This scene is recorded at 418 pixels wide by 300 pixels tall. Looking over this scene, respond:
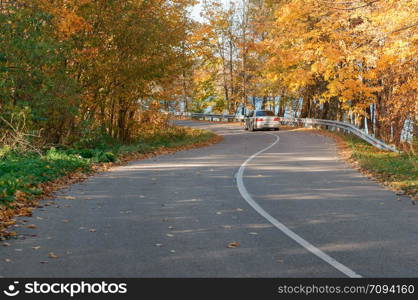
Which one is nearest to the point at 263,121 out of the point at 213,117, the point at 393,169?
the point at 213,117

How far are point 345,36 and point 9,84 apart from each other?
55.6ft

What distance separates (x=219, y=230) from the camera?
8688 mm

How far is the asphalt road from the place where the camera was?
664cm

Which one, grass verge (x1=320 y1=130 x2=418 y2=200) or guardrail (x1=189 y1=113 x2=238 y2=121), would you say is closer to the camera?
grass verge (x1=320 y1=130 x2=418 y2=200)

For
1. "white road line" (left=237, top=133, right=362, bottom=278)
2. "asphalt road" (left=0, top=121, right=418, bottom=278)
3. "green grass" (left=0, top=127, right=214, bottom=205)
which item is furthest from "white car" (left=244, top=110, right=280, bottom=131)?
"white road line" (left=237, top=133, right=362, bottom=278)

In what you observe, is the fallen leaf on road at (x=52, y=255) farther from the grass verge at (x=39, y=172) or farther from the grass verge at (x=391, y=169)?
the grass verge at (x=391, y=169)

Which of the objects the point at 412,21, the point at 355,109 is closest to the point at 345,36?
the point at 355,109

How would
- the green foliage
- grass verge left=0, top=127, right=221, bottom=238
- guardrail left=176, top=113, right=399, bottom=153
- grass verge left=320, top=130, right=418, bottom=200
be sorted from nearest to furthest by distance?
grass verge left=0, top=127, right=221, bottom=238 → grass verge left=320, top=130, right=418, bottom=200 → the green foliage → guardrail left=176, top=113, right=399, bottom=153

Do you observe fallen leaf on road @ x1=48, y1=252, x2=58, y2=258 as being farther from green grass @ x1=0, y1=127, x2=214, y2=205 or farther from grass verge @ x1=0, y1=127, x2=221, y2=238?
green grass @ x1=0, y1=127, x2=214, y2=205

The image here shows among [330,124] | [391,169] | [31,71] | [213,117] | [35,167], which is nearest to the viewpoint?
[35,167]

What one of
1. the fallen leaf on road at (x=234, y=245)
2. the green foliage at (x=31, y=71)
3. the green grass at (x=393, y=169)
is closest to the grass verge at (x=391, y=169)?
the green grass at (x=393, y=169)

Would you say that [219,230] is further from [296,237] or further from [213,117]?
[213,117]

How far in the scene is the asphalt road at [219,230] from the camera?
21.8ft

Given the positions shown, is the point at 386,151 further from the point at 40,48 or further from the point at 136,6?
the point at 40,48
